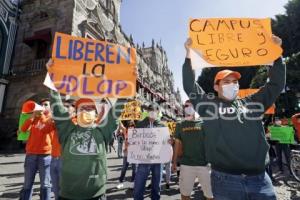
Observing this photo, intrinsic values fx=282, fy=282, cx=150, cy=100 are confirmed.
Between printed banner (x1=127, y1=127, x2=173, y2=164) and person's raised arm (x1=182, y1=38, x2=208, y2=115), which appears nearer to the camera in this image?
person's raised arm (x1=182, y1=38, x2=208, y2=115)

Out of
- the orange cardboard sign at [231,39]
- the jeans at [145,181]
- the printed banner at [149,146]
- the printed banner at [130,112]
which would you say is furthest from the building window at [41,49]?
the orange cardboard sign at [231,39]

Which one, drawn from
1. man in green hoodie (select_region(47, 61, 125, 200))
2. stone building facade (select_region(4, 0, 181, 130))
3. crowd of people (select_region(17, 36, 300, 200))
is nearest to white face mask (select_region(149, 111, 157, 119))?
crowd of people (select_region(17, 36, 300, 200))

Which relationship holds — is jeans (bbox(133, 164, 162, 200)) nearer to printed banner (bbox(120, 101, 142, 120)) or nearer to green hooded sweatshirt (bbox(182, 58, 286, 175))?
green hooded sweatshirt (bbox(182, 58, 286, 175))

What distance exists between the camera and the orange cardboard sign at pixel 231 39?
393cm

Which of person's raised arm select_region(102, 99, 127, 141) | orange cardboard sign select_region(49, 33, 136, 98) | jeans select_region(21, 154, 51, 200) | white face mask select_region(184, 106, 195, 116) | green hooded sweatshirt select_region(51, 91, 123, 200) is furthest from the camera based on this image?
white face mask select_region(184, 106, 195, 116)

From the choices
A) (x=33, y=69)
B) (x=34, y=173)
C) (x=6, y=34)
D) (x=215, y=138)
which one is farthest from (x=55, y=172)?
(x=6, y=34)

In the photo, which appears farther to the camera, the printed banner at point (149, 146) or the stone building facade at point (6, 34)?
the stone building facade at point (6, 34)

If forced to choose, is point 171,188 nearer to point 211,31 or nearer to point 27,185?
point 27,185

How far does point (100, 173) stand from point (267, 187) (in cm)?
165

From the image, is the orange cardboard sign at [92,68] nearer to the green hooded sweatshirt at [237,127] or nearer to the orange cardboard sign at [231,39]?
the orange cardboard sign at [231,39]

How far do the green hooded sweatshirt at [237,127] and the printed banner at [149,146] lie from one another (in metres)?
2.26

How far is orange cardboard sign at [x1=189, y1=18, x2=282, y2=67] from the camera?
3.93 meters

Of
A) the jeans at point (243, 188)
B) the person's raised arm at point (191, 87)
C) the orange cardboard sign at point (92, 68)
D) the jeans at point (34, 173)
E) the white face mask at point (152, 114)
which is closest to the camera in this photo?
the jeans at point (243, 188)

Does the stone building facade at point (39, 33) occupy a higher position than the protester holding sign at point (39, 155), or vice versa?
the stone building facade at point (39, 33)
